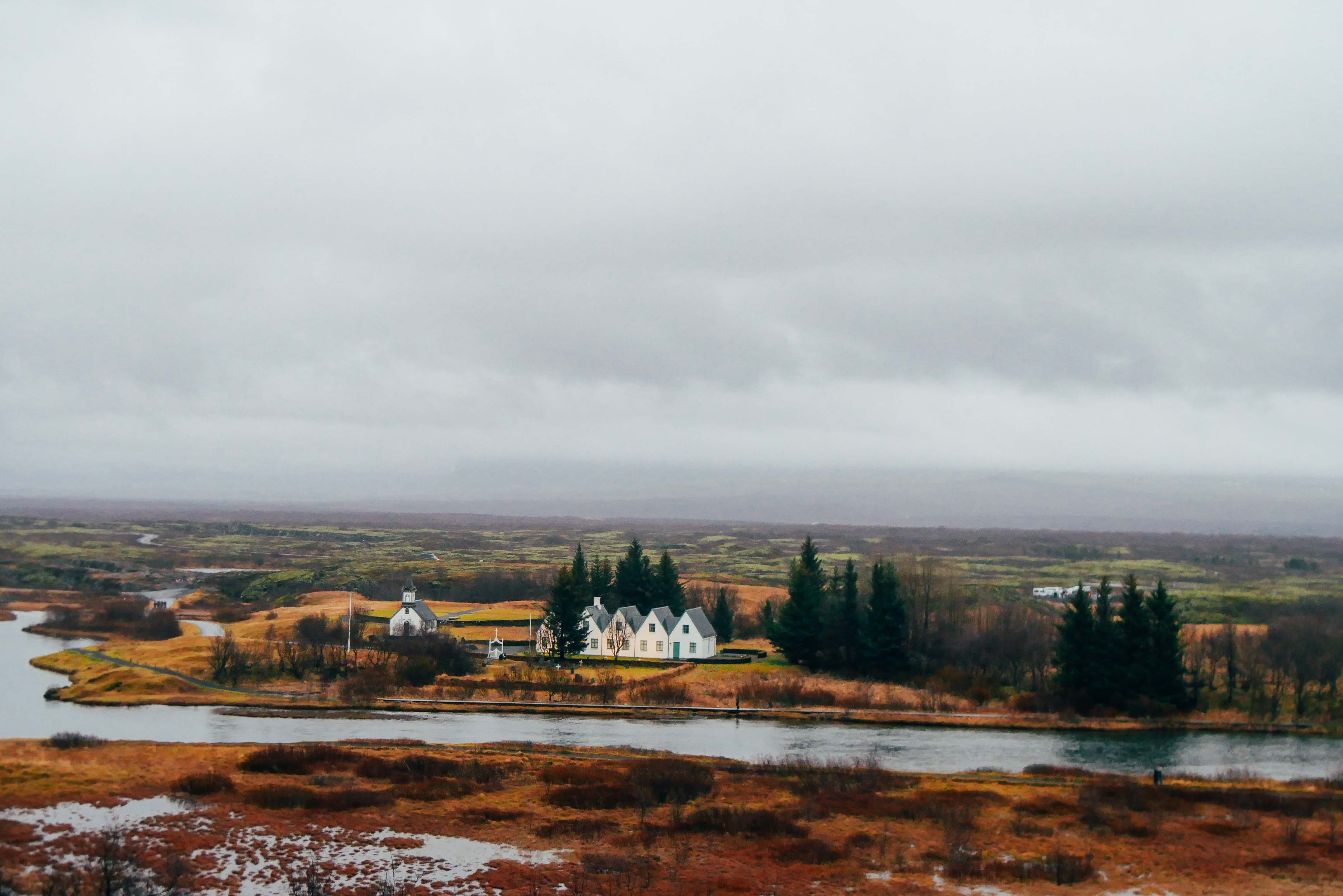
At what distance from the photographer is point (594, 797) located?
40.2 m

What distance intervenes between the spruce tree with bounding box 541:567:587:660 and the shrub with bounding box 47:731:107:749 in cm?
3636

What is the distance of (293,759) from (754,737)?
2496 centimetres

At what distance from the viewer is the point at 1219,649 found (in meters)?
75.4

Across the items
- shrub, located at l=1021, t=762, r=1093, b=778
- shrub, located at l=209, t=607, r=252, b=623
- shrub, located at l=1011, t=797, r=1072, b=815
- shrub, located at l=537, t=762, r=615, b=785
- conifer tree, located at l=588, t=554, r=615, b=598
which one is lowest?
shrub, located at l=209, t=607, r=252, b=623

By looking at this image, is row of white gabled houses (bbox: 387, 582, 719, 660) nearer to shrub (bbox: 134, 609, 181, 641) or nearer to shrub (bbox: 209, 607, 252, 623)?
shrub (bbox: 134, 609, 181, 641)

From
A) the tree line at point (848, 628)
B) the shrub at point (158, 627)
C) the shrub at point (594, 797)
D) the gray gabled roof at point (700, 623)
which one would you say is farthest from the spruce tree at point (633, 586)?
the shrub at point (594, 797)

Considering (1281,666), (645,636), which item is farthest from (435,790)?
(1281,666)

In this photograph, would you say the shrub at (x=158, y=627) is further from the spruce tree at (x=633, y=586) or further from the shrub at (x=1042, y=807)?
the shrub at (x=1042, y=807)

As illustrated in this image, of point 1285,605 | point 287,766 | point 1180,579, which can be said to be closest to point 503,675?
point 287,766

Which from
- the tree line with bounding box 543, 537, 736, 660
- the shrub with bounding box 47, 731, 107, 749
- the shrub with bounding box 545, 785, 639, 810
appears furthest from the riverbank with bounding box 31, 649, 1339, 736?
the shrub with bounding box 545, 785, 639, 810

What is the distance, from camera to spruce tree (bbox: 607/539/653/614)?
9756 centimetres

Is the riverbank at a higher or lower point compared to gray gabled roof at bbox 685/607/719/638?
lower

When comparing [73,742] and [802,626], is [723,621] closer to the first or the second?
[802,626]

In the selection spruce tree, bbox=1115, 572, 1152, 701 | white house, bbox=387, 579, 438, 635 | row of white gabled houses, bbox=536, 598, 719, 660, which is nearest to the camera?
spruce tree, bbox=1115, 572, 1152, 701
